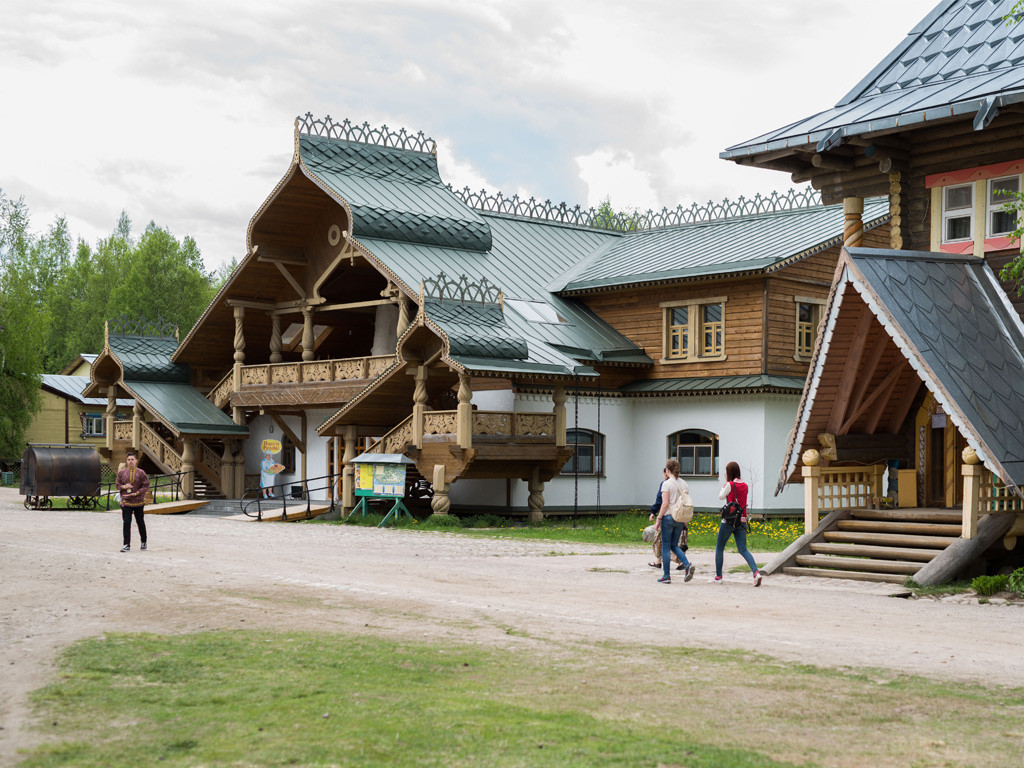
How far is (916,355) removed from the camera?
17188 millimetres

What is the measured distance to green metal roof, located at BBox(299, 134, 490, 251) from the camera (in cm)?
3459

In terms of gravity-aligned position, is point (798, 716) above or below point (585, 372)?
below

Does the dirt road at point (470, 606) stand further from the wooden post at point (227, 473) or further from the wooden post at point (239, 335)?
the wooden post at point (227, 473)

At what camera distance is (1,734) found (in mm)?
8195

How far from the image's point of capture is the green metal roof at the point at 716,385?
3362 centimetres

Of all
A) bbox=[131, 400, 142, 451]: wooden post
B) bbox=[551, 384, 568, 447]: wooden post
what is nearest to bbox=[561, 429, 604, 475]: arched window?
bbox=[551, 384, 568, 447]: wooden post

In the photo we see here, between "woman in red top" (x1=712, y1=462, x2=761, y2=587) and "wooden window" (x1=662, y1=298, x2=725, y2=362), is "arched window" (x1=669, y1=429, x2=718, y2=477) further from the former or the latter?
"woman in red top" (x1=712, y1=462, x2=761, y2=587)

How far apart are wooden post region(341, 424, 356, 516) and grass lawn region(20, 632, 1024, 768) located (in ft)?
71.8

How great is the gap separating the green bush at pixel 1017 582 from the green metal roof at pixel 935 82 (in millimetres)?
5760

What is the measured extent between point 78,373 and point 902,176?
224 ft

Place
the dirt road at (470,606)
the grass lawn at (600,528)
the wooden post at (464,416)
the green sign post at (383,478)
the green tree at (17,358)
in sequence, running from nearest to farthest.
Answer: the dirt road at (470,606) → the grass lawn at (600,528) → the wooden post at (464,416) → the green sign post at (383,478) → the green tree at (17,358)

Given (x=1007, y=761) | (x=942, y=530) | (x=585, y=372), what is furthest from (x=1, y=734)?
A: (x=585, y=372)

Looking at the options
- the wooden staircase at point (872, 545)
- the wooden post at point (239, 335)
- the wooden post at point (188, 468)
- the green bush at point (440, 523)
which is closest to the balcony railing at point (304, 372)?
the wooden post at point (239, 335)

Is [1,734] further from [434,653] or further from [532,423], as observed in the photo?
[532,423]
